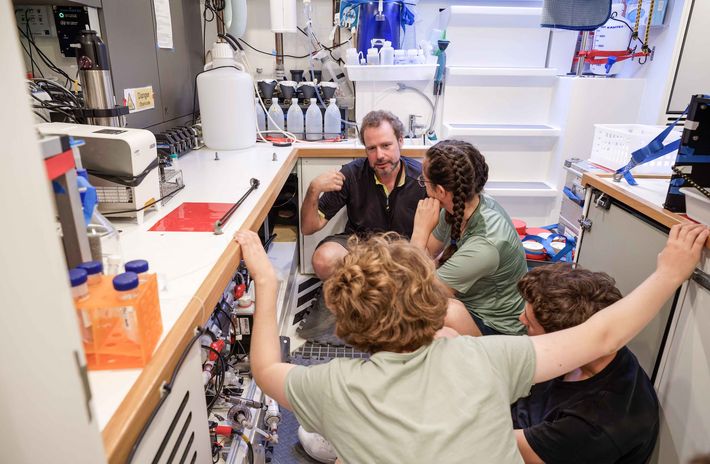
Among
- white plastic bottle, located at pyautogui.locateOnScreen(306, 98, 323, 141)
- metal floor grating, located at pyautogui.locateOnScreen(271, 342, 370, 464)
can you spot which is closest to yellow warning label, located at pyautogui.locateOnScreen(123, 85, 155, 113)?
white plastic bottle, located at pyautogui.locateOnScreen(306, 98, 323, 141)

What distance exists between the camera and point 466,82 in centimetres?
292

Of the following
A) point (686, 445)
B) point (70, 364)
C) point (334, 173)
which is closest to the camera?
point (70, 364)

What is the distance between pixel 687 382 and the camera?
1.08 metres

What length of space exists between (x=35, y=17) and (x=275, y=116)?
128 cm

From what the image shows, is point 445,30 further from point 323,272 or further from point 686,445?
point 686,445

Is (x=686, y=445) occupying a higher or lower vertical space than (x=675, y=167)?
lower

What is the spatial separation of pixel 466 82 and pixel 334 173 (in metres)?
1.21

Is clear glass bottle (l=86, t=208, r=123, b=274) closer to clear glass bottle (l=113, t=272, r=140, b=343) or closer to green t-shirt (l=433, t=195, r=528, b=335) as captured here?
clear glass bottle (l=113, t=272, r=140, b=343)

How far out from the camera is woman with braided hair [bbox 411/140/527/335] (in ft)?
4.80

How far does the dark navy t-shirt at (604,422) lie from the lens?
952 millimetres

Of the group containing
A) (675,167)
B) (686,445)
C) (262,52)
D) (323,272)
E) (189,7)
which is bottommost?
(323,272)

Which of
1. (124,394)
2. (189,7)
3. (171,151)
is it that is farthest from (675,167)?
(189,7)

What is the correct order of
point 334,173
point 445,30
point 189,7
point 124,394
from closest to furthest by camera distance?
point 124,394, point 334,173, point 189,7, point 445,30

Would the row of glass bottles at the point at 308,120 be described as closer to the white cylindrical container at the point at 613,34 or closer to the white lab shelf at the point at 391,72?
the white lab shelf at the point at 391,72
